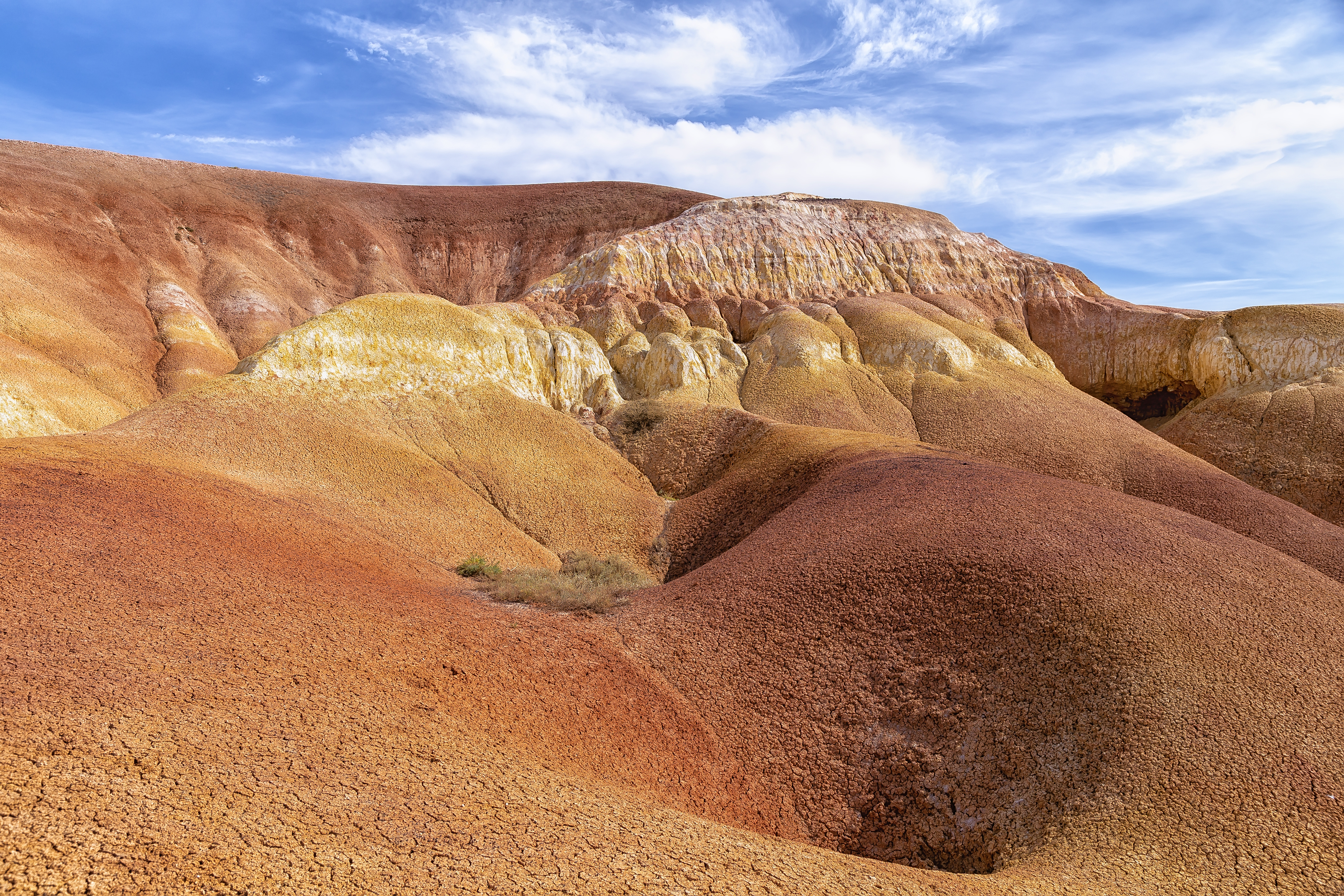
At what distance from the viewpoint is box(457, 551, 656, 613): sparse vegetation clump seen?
13.9 metres

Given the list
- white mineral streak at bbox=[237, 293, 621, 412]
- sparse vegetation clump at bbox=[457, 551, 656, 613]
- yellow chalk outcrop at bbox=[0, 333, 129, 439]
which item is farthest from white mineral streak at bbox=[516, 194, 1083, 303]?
sparse vegetation clump at bbox=[457, 551, 656, 613]

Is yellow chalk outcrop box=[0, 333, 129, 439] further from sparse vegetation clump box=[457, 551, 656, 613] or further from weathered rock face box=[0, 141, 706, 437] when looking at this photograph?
sparse vegetation clump box=[457, 551, 656, 613]

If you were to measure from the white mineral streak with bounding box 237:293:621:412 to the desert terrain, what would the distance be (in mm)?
162

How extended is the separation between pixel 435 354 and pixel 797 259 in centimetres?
3061

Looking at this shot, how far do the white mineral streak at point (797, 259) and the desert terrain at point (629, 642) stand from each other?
15130 mm

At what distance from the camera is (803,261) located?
49469 millimetres

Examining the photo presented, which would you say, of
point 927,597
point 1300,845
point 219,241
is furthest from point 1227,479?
point 219,241

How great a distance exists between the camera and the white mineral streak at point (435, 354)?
24.9 meters

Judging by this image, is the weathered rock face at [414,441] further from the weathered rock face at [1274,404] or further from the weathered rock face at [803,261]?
the weathered rock face at [1274,404]

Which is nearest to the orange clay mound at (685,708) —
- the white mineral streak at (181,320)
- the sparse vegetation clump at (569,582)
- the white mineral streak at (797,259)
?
the sparse vegetation clump at (569,582)

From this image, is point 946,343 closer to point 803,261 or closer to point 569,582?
point 803,261

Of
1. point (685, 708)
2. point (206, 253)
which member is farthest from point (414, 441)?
point (206, 253)

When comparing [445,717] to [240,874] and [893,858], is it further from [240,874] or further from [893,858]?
[893,858]

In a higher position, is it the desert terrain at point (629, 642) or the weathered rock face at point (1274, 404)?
the weathered rock face at point (1274, 404)
